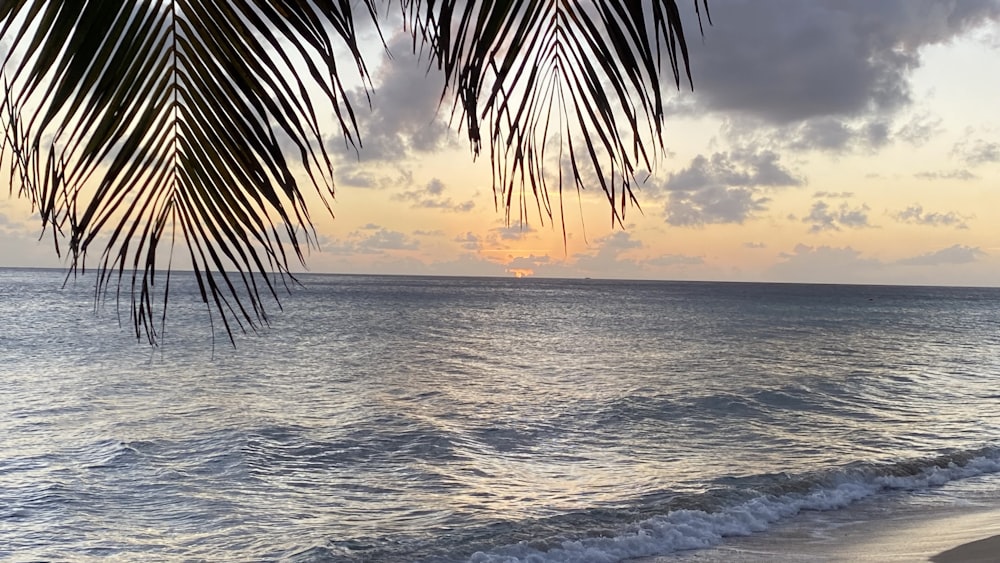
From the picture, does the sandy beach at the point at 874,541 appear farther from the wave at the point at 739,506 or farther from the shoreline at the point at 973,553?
the wave at the point at 739,506

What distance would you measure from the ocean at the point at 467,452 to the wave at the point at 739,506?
5 cm

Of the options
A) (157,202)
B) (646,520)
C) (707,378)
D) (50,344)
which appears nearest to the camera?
(157,202)

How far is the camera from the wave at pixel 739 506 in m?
9.55

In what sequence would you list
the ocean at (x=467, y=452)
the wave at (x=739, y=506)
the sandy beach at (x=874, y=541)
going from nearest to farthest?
the sandy beach at (x=874, y=541), the wave at (x=739, y=506), the ocean at (x=467, y=452)

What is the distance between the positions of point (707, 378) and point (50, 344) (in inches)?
1139

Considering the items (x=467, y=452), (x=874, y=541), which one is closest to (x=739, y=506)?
(x=874, y=541)

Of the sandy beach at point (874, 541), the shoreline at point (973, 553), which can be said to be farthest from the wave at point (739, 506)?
the shoreline at point (973, 553)

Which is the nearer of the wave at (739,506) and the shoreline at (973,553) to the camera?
the shoreline at (973,553)

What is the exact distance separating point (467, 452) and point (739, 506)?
5.68m

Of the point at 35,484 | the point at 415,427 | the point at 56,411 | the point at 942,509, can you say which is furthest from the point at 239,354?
the point at 942,509

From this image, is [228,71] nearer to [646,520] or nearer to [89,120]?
[89,120]

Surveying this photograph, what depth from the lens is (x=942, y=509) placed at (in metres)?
10.9

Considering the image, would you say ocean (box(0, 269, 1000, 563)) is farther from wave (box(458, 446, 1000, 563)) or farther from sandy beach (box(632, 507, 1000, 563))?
sandy beach (box(632, 507, 1000, 563))

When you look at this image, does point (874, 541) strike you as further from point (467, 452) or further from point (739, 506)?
point (467, 452)
